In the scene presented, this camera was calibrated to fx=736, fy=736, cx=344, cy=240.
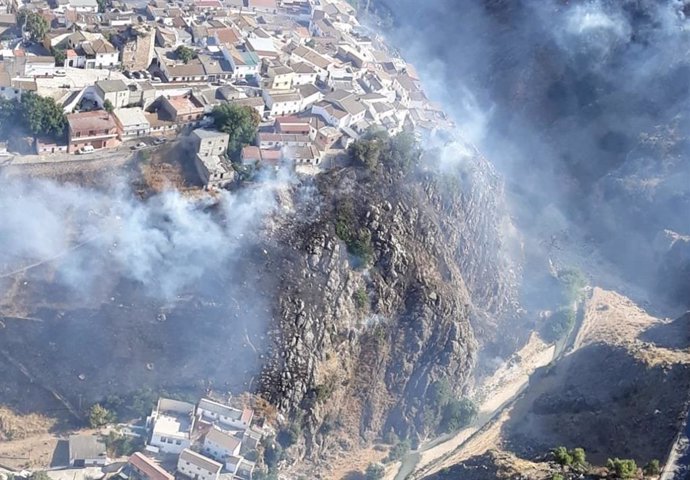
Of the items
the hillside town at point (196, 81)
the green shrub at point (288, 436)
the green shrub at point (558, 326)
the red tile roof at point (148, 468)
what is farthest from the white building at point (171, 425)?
the green shrub at point (558, 326)

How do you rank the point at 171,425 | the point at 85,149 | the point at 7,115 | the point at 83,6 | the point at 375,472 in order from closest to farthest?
the point at 171,425
the point at 375,472
the point at 7,115
the point at 85,149
the point at 83,6

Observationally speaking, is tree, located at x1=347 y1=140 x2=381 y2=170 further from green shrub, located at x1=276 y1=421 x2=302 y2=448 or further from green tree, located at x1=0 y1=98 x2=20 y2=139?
green tree, located at x1=0 y1=98 x2=20 y2=139

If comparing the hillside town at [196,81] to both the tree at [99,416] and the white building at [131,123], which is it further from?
the tree at [99,416]

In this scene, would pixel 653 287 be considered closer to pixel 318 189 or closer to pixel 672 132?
pixel 672 132

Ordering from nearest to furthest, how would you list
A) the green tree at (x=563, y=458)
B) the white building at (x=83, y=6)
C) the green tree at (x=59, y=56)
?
the green tree at (x=563, y=458) → the green tree at (x=59, y=56) → the white building at (x=83, y=6)

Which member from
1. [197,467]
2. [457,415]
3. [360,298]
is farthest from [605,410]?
[197,467]

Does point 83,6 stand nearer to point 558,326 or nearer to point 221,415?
point 221,415

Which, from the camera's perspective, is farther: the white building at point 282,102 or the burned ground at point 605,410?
the white building at point 282,102
